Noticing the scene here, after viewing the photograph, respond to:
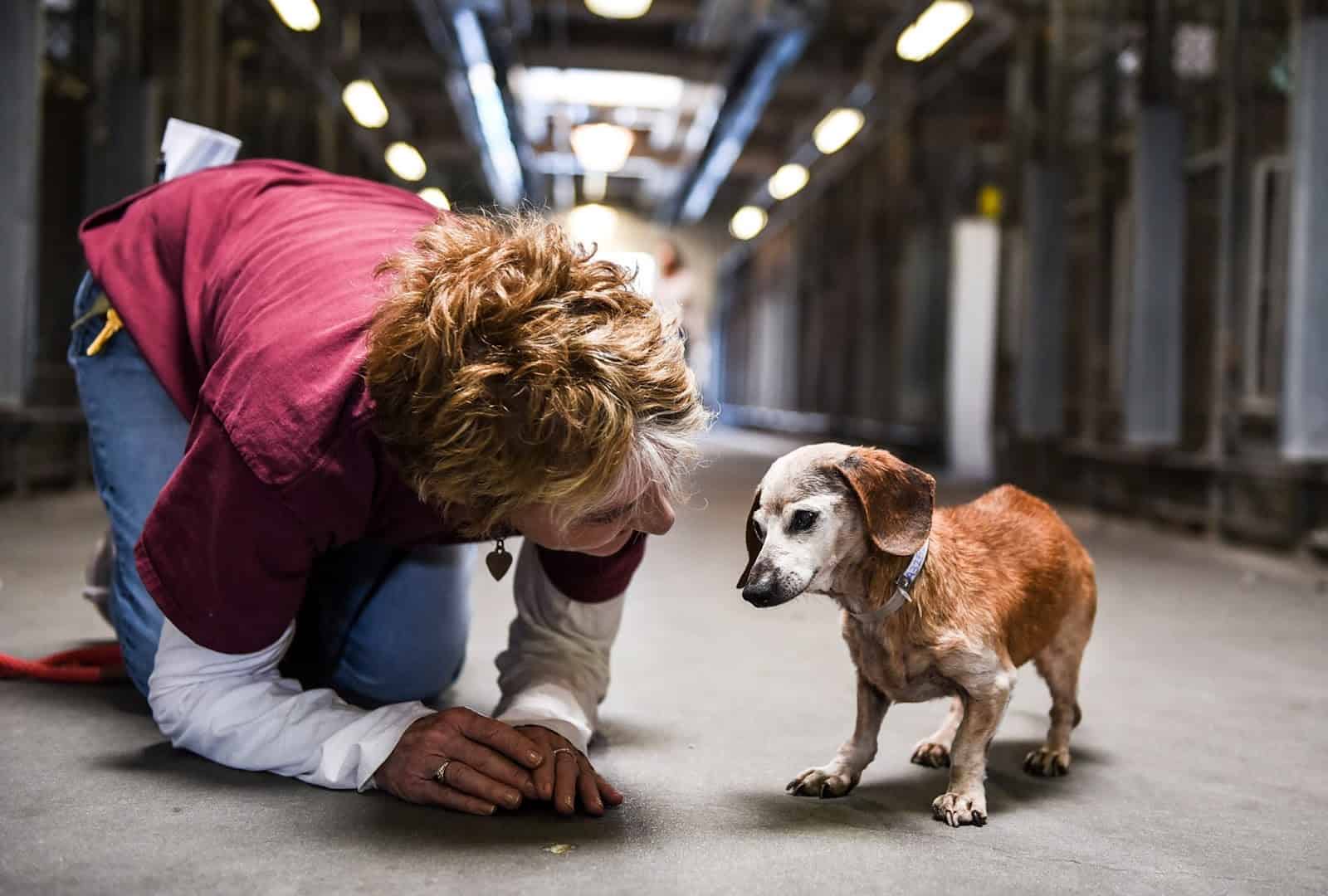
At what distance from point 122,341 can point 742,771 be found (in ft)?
5.15

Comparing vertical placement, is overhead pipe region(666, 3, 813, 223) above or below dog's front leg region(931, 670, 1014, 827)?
above

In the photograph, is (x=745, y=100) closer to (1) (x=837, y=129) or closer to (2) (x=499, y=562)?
(1) (x=837, y=129)

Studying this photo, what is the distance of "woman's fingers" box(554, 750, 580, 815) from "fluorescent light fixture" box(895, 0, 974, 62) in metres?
9.63

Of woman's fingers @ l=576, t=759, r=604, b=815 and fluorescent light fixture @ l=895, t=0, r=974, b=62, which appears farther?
fluorescent light fixture @ l=895, t=0, r=974, b=62

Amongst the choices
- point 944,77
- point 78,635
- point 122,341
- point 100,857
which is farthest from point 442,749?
point 944,77

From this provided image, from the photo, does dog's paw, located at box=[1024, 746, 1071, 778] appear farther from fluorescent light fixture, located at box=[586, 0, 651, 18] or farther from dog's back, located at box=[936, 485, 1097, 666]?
fluorescent light fixture, located at box=[586, 0, 651, 18]

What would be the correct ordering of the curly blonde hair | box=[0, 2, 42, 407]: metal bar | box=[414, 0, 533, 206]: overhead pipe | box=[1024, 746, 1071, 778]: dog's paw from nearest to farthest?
the curly blonde hair → box=[1024, 746, 1071, 778]: dog's paw → box=[0, 2, 42, 407]: metal bar → box=[414, 0, 533, 206]: overhead pipe

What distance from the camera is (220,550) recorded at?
6.70 feet

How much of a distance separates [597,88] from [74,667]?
1615 centimetres

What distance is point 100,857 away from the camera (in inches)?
74.2

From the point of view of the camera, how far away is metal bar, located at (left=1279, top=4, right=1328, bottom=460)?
18.9ft

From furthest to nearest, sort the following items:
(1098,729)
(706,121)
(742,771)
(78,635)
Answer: (706,121)
(78,635)
(1098,729)
(742,771)

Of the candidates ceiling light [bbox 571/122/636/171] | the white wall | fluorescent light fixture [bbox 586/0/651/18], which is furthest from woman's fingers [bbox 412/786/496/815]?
ceiling light [bbox 571/122/636/171]

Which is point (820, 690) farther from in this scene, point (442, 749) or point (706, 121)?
point (706, 121)
